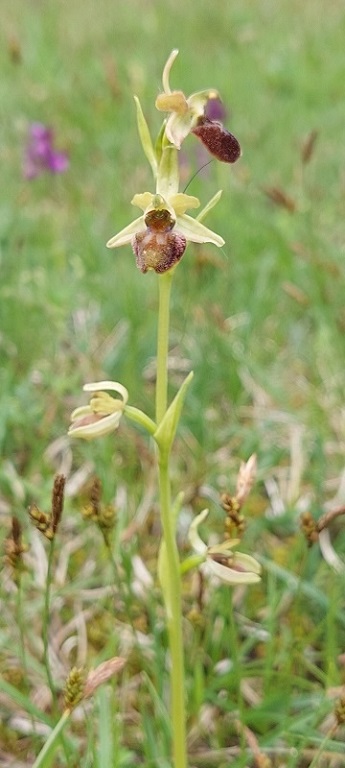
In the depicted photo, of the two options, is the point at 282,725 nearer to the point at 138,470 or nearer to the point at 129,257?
the point at 138,470

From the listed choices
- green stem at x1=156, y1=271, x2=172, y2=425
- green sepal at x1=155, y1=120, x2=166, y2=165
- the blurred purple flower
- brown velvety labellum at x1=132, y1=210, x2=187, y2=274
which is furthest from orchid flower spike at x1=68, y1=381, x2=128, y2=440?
the blurred purple flower

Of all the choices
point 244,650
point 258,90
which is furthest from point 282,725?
point 258,90

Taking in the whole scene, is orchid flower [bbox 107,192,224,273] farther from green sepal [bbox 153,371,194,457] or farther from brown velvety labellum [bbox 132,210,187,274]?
green sepal [bbox 153,371,194,457]

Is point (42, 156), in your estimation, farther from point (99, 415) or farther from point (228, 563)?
point (228, 563)

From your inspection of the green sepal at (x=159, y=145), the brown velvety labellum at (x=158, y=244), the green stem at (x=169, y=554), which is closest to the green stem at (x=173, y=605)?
the green stem at (x=169, y=554)

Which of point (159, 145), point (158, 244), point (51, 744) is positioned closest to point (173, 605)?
point (51, 744)

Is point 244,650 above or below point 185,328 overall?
below
